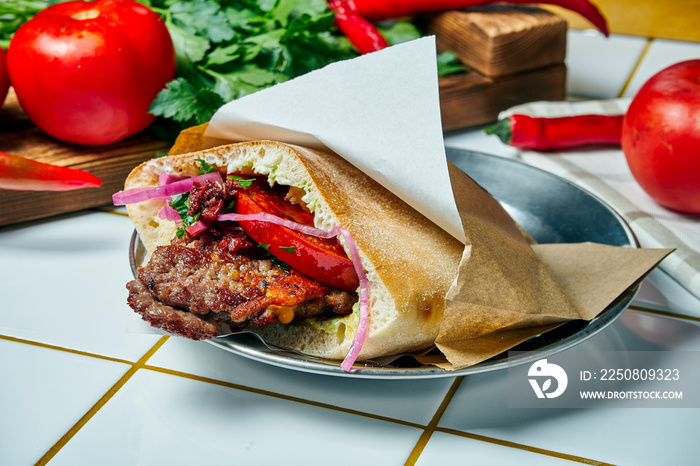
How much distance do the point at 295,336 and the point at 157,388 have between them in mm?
226

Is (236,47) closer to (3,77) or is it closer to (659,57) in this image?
(3,77)

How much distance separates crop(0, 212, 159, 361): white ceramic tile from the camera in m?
1.20

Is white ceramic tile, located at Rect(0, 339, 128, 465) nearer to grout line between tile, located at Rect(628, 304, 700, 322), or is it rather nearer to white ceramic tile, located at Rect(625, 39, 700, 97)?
grout line between tile, located at Rect(628, 304, 700, 322)

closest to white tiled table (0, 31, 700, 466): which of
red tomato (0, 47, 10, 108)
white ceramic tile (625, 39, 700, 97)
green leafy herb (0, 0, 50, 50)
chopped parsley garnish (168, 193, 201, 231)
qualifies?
chopped parsley garnish (168, 193, 201, 231)

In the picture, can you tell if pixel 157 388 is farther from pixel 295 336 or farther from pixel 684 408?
pixel 684 408

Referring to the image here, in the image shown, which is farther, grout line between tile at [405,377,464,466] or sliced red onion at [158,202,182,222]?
sliced red onion at [158,202,182,222]

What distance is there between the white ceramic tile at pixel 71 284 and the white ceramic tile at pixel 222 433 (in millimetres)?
148

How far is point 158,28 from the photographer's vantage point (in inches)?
63.1

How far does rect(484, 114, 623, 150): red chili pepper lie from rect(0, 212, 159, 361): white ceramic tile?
37.6 inches

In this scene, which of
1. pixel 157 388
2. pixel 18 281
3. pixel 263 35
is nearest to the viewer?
pixel 157 388

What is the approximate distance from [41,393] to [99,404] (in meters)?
0.10

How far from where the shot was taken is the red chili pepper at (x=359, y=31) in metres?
1.95

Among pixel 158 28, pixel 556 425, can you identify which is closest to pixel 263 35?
pixel 158 28

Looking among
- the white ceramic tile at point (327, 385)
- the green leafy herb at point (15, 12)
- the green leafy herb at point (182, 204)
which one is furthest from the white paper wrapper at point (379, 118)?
the green leafy herb at point (15, 12)
